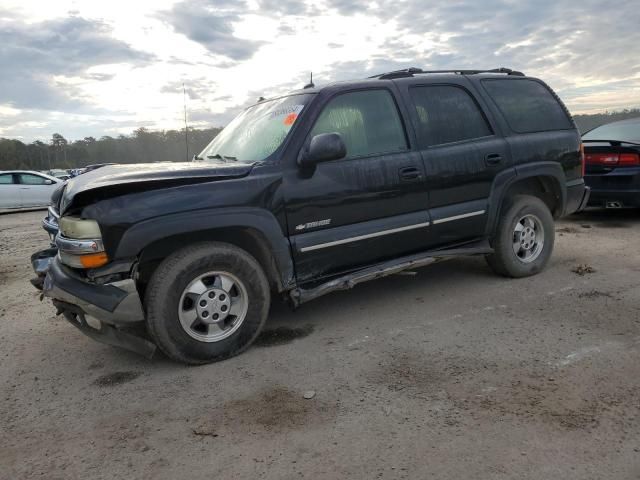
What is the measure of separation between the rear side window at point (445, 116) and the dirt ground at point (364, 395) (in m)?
1.47

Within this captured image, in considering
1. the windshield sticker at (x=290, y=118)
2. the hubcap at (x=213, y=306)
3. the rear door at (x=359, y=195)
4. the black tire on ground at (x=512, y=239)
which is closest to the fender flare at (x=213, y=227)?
the rear door at (x=359, y=195)

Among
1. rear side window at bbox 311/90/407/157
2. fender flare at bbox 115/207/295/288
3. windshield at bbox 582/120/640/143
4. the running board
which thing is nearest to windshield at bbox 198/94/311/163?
rear side window at bbox 311/90/407/157

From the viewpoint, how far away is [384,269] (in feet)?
13.6

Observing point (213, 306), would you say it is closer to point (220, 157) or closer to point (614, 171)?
point (220, 157)

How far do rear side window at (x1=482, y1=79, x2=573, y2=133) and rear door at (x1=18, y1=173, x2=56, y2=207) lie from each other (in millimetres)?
15217

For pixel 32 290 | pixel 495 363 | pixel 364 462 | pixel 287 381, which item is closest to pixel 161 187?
pixel 287 381

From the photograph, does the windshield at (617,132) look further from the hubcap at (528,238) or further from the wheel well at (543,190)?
the hubcap at (528,238)

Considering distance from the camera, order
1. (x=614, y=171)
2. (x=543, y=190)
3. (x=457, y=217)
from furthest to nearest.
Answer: (x=614, y=171)
(x=543, y=190)
(x=457, y=217)

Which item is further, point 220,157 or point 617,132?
point 617,132

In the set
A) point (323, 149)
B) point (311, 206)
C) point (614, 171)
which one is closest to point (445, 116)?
point (323, 149)

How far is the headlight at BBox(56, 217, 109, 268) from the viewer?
3.21 metres

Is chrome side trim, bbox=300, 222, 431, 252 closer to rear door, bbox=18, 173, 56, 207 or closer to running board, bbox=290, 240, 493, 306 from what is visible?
running board, bbox=290, 240, 493, 306

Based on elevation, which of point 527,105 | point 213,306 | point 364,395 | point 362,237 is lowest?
point 364,395

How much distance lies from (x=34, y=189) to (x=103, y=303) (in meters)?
15.1
